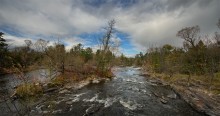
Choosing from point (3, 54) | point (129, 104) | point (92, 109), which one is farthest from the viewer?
point (3, 54)

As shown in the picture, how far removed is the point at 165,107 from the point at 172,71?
24.4m

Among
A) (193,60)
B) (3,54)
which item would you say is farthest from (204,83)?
(3,54)

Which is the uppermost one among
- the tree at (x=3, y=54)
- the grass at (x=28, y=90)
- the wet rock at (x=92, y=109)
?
the tree at (x=3, y=54)

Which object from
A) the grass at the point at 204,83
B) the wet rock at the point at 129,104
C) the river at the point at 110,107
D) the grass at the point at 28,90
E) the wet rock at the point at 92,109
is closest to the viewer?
the wet rock at the point at 92,109

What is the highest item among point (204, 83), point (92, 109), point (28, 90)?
point (204, 83)

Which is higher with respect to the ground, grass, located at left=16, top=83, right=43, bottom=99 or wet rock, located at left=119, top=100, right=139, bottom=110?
grass, located at left=16, top=83, right=43, bottom=99

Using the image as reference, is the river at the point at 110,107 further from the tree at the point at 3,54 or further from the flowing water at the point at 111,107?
the tree at the point at 3,54

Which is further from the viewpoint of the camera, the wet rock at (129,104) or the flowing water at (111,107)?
the wet rock at (129,104)

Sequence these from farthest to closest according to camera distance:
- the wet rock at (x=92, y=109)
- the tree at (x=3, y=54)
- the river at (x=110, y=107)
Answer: the tree at (x=3, y=54) → the river at (x=110, y=107) → the wet rock at (x=92, y=109)

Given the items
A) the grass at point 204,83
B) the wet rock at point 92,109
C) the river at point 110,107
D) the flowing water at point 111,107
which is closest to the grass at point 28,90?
the river at point 110,107

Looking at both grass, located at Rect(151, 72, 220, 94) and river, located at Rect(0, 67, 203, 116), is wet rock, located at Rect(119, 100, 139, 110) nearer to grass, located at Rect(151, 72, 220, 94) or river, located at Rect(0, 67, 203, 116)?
river, located at Rect(0, 67, 203, 116)

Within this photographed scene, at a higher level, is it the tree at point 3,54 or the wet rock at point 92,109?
the tree at point 3,54

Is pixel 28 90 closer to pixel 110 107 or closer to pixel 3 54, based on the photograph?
pixel 110 107

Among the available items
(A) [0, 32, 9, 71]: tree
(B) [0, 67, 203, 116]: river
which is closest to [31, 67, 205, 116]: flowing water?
(B) [0, 67, 203, 116]: river
